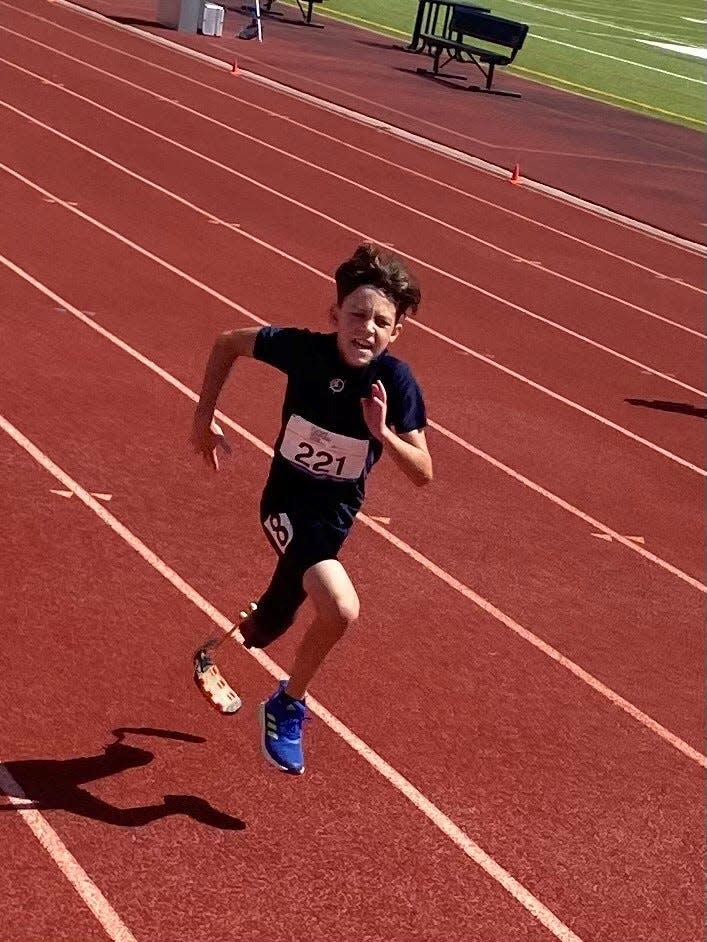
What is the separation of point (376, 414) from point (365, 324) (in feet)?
1.11

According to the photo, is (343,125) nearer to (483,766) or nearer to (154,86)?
(154,86)

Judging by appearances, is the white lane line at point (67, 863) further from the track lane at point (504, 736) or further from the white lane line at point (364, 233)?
the white lane line at point (364, 233)

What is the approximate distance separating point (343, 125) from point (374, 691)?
56.3 feet

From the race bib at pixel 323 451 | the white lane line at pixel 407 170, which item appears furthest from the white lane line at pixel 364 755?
the white lane line at pixel 407 170

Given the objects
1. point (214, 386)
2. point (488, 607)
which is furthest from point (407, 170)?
point (214, 386)

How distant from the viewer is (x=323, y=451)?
16.6 ft

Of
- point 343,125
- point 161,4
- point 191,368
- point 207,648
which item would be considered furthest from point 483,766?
point 161,4

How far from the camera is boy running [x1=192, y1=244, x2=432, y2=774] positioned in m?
4.93

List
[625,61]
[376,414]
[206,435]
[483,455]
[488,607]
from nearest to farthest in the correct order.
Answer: [376,414], [206,435], [488,607], [483,455], [625,61]

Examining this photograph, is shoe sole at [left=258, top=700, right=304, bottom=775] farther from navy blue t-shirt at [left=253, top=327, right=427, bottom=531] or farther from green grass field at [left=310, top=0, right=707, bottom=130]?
green grass field at [left=310, top=0, right=707, bottom=130]

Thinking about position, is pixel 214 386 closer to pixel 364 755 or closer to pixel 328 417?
pixel 328 417

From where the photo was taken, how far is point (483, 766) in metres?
5.73

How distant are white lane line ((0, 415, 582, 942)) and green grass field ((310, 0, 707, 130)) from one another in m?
25.7

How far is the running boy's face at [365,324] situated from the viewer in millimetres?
4895
